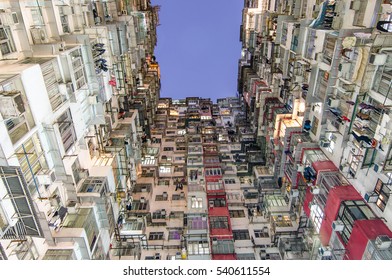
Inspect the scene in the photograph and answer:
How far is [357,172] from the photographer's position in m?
18.6

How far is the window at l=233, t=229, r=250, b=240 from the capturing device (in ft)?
94.5

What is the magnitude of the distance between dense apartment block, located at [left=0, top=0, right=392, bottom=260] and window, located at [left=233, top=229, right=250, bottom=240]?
0.24 meters

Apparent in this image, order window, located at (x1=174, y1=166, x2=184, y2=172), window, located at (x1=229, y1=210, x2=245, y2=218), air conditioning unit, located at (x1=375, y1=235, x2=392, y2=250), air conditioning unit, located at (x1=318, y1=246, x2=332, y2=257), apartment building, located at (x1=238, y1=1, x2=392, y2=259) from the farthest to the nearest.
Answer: window, located at (x1=174, y1=166, x2=184, y2=172) → window, located at (x1=229, y1=210, x2=245, y2=218) → air conditioning unit, located at (x1=318, y1=246, x2=332, y2=257) → apartment building, located at (x1=238, y1=1, x2=392, y2=259) → air conditioning unit, located at (x1=375, y1=235, x2=392, y2=250)

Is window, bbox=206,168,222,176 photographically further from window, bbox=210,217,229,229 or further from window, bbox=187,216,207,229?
window, bbox=187,216,207,229

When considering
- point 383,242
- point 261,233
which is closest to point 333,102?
point 383,242

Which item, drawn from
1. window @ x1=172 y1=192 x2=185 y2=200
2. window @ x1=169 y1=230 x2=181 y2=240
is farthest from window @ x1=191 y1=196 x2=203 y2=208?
window @ x1=172 y1=192 x2=185 y2=200

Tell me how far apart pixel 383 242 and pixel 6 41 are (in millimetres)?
23821

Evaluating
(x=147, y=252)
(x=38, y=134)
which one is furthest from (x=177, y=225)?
(x=38, y=134)

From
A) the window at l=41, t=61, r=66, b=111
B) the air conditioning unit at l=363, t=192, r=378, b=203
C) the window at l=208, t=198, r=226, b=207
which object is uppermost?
the window at l=41, t=61, r=66, b=111

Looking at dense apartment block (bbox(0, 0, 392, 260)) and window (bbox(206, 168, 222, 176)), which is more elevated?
dense apartment block (bbox(0, 0, 392, 260))

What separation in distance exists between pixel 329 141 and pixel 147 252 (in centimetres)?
2255

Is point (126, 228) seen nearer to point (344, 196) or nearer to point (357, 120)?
point (344, 196)

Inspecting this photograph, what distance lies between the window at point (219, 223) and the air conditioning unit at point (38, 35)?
2345 centimetres

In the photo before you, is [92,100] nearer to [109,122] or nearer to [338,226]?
[109,122]
